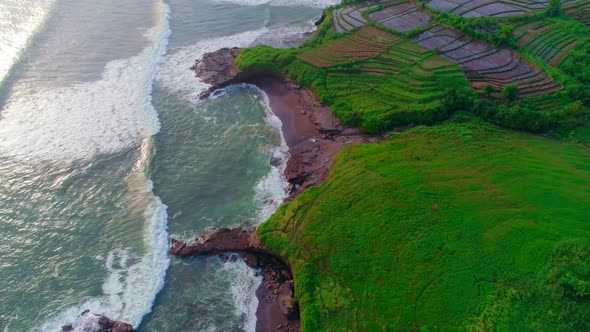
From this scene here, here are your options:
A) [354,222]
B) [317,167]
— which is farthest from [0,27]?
[354,222]

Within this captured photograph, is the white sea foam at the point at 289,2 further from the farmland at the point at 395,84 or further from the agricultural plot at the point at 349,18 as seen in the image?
the farmland at the point at 395,84

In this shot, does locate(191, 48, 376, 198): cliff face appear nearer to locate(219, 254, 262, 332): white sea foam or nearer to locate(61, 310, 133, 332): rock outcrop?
locate(219, 254, 262, 332): white sea foam

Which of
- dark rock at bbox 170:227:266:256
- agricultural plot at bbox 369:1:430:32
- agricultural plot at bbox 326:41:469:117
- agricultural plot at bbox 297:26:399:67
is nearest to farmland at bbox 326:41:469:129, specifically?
agricultural plot at bbox 326:41:469:117

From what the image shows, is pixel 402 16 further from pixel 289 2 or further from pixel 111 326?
pixel 111 326

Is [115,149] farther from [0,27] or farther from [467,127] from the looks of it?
[467,127]

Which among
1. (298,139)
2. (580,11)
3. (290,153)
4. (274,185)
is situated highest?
(580,11)

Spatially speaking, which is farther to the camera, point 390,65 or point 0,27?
point 0,27

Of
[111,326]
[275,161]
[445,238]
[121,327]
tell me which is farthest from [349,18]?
[111,326]

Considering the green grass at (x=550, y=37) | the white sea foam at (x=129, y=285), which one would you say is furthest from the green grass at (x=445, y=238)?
the green grass at (x=550, y=37)
